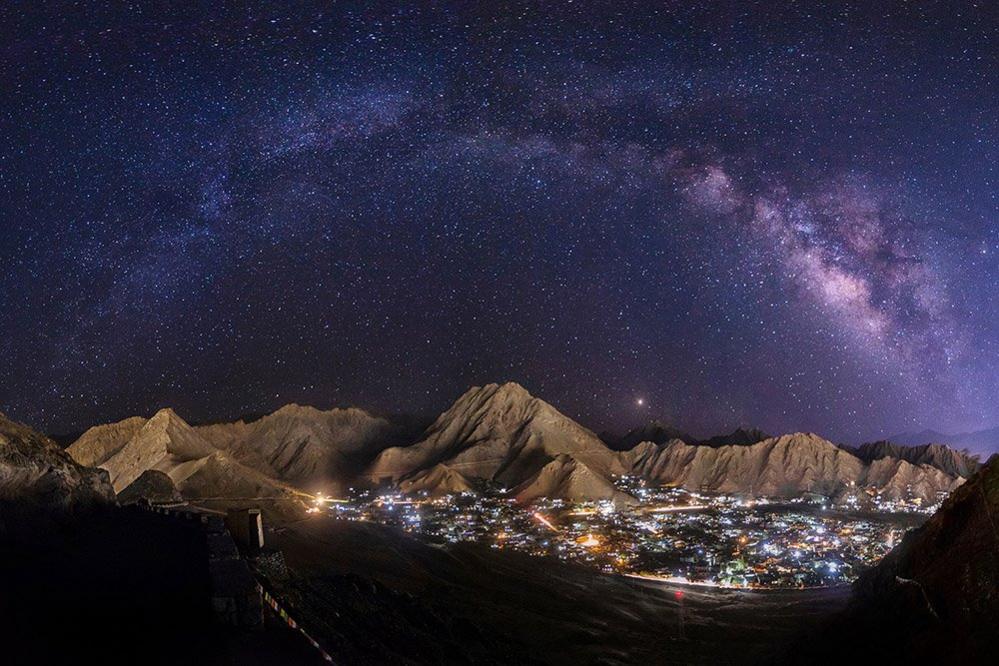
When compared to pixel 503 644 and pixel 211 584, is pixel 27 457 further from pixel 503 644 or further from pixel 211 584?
pixel 503 644

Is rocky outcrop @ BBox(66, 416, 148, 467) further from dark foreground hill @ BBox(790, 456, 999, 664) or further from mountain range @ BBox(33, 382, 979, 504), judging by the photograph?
dark foreground hill @ BBox(790, 456, 999, 664)

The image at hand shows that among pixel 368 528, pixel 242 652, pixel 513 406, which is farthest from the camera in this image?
pixel 513 406

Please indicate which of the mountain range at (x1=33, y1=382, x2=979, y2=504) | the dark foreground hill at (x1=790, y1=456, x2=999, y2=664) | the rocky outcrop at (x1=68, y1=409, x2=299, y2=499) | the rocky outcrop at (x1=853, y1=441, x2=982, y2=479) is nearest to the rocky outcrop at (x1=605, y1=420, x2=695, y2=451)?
the mountain range at (x1=33, y1=382, x2=979, y2=504)

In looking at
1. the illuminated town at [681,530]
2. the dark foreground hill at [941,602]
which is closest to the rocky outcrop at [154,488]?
the illuminated town at [681,530]

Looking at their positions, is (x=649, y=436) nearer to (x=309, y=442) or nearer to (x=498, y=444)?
(x=498, y=444)

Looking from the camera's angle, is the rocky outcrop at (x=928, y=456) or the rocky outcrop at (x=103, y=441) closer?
the rocky outcrop at (x=103, y=441)

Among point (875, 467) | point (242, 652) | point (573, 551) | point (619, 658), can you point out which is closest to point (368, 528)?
point (573, 551)

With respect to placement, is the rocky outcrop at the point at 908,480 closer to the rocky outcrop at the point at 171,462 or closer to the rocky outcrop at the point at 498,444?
the rocky outcrop at the point at 498,444
